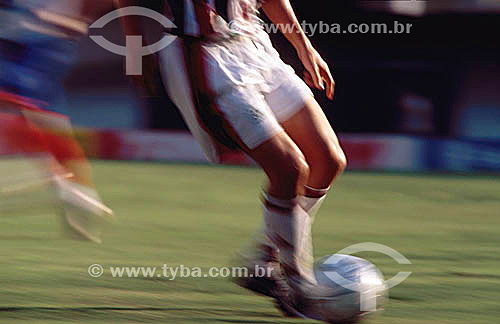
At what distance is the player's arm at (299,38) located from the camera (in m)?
3.46

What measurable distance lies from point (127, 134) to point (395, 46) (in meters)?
3.50

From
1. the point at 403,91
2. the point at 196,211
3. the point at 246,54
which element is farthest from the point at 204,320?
the point at 403,91

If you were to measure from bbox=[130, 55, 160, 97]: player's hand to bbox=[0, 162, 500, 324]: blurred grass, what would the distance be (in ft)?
2.66

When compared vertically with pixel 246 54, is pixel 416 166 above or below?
above

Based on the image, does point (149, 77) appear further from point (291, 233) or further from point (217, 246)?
point (217, 246)

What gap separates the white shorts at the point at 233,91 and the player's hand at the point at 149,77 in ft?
0.10

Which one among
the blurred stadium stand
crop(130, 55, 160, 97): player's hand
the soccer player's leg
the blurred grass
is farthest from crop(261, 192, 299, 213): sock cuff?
the blurred stadium stand

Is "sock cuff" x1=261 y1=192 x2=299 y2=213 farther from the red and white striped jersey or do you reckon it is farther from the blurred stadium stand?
the blurred stadium stand

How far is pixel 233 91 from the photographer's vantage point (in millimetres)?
3166

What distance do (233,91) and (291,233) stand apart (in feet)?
1.72

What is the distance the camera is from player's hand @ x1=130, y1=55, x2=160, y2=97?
3.33 meters

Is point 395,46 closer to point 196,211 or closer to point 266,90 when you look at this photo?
point 196,211

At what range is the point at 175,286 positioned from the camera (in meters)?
3.95

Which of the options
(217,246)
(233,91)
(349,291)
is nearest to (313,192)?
(349,291)
